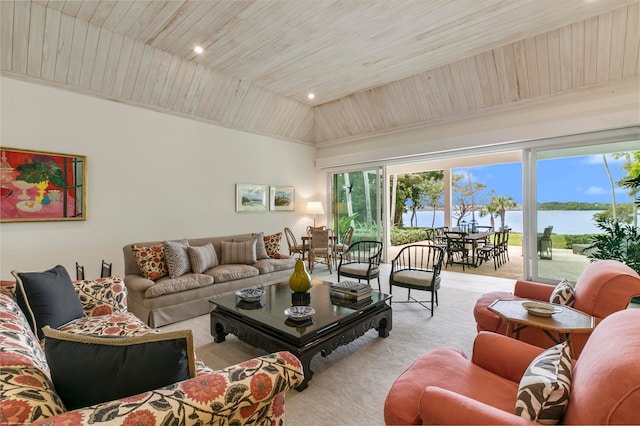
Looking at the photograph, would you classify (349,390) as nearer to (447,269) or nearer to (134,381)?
(134,381)

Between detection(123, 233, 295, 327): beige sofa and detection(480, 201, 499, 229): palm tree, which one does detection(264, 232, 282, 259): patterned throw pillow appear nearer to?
detection(123, 233, 295, 327): beige sofa

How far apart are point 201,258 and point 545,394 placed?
3.77m

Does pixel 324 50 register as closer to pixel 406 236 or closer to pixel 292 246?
pixel 292 246

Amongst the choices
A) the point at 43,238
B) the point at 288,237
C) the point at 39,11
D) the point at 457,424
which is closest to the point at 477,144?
the point at 288,237

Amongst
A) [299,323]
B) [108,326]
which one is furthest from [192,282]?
[299,323]

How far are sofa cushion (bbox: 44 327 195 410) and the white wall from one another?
12.3 feet

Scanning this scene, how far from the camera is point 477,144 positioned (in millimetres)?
4980

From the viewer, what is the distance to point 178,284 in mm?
3404

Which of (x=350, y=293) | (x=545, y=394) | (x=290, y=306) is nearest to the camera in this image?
(x=545, y=394)

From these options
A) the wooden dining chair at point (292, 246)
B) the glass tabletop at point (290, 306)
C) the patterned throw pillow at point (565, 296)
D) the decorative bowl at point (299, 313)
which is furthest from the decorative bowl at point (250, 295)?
the wooden dining chair at point (292, 246)

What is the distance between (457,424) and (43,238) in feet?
15.7

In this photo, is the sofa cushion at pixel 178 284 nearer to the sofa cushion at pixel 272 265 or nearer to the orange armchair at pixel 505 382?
the sofa cushion at pixel 272 265

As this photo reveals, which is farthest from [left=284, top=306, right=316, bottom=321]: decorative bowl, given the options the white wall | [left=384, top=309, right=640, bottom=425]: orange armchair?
the white wall

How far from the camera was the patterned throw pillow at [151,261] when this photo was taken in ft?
11.8
